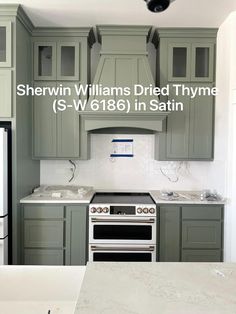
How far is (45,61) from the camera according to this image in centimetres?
293

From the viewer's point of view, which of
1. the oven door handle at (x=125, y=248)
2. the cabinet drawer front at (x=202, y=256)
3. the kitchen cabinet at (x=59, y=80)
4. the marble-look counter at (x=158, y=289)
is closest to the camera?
the marble-look counter at (x=158, y=289)

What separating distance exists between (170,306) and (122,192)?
2348 mm

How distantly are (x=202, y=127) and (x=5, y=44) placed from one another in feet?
7.34

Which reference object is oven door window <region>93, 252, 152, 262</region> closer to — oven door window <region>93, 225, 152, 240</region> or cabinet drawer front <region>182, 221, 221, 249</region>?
oven door window <region>93, 225, 152, 240</region>

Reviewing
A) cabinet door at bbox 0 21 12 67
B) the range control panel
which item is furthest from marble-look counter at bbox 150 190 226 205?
cabinet door at bbox 0 21 12 67

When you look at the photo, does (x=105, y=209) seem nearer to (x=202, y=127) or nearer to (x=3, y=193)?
(x=3, y=193)

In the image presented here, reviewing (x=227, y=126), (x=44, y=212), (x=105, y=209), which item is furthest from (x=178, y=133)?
(x=44, y=212)

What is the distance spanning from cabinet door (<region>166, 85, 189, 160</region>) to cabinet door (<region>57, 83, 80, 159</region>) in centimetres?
106

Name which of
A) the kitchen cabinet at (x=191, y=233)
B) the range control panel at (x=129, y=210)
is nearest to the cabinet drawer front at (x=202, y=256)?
the kitchen cabinet at (x=191, y=233)

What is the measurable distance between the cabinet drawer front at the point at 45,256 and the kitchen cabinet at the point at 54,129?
103 centimetres

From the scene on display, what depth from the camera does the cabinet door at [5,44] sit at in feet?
8.11

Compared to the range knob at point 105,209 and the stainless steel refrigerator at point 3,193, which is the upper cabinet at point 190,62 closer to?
the range knob at point 105,209

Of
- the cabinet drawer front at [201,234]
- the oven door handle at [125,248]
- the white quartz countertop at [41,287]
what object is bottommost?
the oven door handle at [125,248]

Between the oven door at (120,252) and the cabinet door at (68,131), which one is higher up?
the cabinet door at (68,131)
